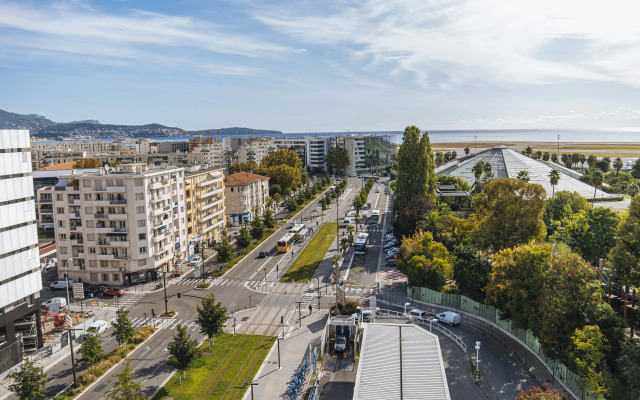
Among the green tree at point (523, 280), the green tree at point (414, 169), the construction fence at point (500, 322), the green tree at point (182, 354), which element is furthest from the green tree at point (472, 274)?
the green tree at point (414, 169)

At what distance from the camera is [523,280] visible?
1581 inches

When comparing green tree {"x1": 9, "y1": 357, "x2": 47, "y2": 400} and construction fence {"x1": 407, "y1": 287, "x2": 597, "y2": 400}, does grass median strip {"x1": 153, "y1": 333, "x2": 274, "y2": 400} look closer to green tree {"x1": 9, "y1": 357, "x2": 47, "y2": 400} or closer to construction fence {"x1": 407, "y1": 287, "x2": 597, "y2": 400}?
green tree {"x1": 9, "y1": 357, "x2": 47, "y2": 400}

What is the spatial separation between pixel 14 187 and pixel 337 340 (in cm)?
3640

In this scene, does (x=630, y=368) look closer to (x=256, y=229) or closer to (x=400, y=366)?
(x=400, y=366)

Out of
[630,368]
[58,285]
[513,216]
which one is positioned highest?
[513,216]

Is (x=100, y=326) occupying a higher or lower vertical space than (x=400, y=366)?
lower

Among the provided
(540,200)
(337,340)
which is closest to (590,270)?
(540,200)

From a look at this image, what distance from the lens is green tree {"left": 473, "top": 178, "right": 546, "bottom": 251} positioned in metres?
51.8

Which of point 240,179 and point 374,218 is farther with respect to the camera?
point 374,218

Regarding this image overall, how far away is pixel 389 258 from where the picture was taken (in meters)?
74.9

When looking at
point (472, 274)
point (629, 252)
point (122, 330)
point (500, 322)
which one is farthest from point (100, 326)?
point (629, 252)

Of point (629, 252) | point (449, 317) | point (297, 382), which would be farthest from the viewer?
point (449, 317)

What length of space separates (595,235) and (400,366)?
4177 centimetres

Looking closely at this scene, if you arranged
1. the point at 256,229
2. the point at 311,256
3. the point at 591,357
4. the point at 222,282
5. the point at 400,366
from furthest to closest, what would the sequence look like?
the point at 256,229 → the point at 311,256 → the point at 222,282 → the point at 400,366 → the point at 591,357
